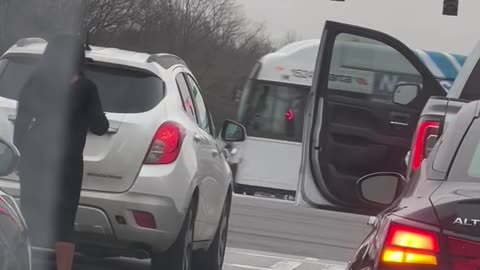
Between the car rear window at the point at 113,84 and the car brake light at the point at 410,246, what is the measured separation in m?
4.73

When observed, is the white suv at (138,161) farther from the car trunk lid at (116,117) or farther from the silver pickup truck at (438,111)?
the silver pickup truck at (438,111)

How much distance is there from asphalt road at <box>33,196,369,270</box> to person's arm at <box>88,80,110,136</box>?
192cm

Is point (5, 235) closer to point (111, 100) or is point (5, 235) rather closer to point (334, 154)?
point (111, 100)

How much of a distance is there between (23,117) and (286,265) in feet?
16.8

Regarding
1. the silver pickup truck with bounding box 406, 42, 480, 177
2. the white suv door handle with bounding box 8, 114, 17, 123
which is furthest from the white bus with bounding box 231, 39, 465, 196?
the white suv door handle with bounding box 8, 114, 17, 123

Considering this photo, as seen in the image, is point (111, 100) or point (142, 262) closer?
point (111, 100)

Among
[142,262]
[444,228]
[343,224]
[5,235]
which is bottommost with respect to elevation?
[343,224]

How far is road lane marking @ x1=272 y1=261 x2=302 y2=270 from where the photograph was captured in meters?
12.6

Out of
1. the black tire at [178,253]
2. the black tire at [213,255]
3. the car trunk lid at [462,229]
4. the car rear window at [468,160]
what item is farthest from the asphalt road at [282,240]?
the car trunk lid at [462,229]

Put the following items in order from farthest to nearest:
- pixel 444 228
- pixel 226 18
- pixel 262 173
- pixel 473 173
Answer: pixel 226 18, pixel 262 173, pixel 473 173, pixel 444 228

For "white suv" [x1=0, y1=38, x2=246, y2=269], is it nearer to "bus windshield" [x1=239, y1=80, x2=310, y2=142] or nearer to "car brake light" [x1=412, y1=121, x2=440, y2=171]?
"car brake light" [x1=412, y1=121, x2=440, y2=171]

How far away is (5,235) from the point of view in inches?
217

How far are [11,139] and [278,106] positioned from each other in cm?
2401

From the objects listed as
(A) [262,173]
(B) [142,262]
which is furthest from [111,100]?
(A) [262,173]
